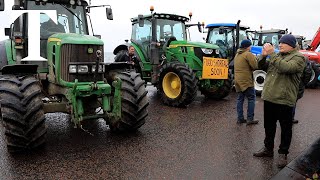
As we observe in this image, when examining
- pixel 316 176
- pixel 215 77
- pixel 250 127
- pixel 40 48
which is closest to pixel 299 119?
pixel 250 127

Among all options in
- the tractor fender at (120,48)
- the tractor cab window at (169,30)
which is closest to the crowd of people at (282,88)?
the tractor cab window at (169,30)

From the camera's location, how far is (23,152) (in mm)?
5023

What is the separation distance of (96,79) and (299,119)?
15.6ft

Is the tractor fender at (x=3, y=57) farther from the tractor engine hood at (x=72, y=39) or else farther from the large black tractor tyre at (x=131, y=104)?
the large black tractor tyre at (x=131, y=104)

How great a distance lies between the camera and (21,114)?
478 cm

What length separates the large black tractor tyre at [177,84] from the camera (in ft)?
28.2

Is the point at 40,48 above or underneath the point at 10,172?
above

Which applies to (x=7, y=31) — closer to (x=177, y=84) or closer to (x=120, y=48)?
(x=177, y=84)

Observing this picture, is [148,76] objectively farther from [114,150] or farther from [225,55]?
[114,150]

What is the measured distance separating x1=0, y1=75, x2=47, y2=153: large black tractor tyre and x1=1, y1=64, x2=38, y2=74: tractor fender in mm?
278

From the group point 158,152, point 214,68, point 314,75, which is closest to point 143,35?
point 214,68

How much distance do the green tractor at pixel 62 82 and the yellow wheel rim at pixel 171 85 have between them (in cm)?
267

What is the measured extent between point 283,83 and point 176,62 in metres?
4.68

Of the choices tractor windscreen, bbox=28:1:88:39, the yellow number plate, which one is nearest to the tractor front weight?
tractor windscreen, bbox=28:1:88:39
